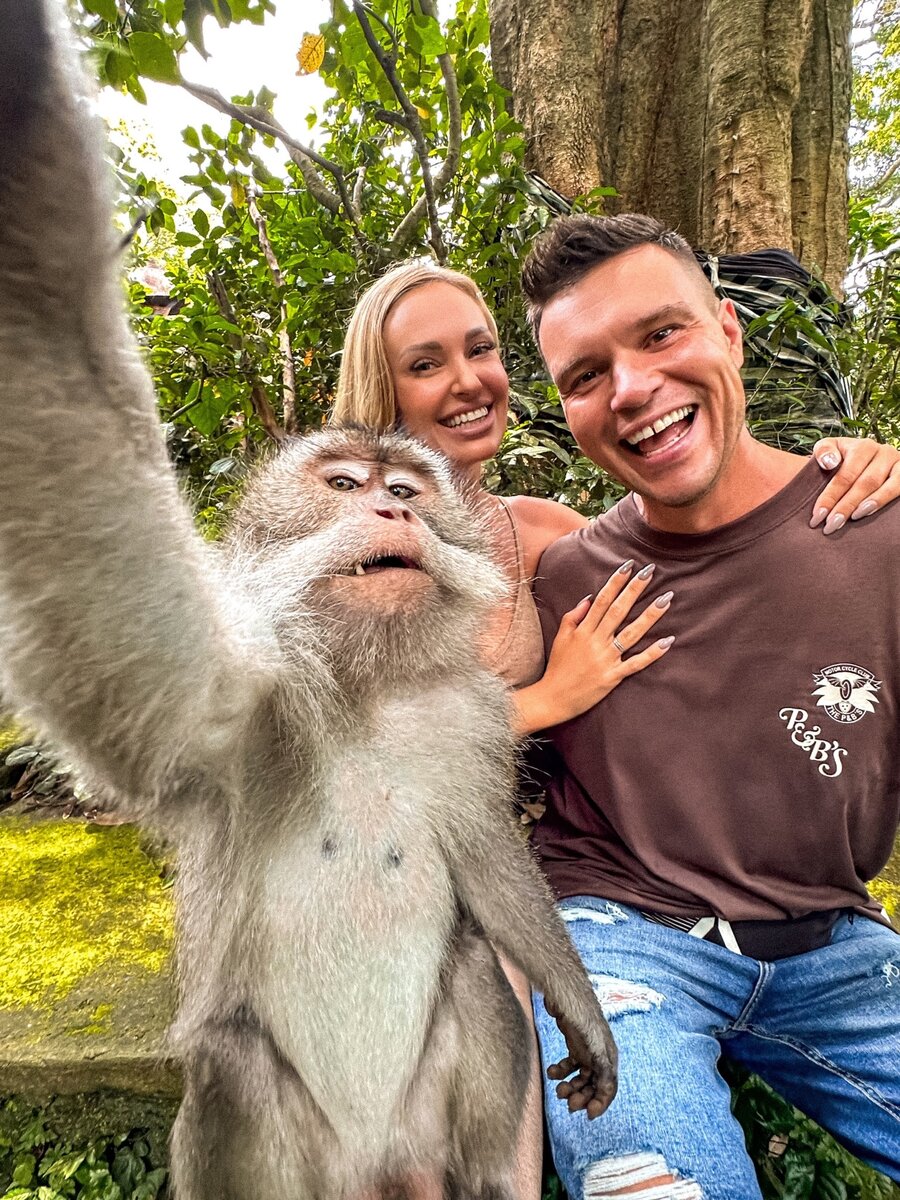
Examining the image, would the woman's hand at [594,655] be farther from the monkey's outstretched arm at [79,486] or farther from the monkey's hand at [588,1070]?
the monkey's outstretched arm at [79,486]

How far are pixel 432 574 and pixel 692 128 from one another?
4.96m

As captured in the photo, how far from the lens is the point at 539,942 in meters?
1.52

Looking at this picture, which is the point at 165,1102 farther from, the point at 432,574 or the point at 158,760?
the point at 432,574

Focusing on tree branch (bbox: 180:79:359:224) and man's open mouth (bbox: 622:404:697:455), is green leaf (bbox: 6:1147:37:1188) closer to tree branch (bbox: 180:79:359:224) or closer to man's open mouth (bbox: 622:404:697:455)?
man's open mouth (bbox: 622:404:697:455)

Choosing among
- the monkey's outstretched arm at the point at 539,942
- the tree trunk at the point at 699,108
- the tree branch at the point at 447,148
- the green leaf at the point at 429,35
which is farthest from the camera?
the tree trunk at the point at 699,108

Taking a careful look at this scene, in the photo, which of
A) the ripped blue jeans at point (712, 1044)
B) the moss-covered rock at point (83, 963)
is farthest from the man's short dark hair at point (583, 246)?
the moss-covered rock at point (83, 963)

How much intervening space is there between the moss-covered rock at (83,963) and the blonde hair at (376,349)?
184cm

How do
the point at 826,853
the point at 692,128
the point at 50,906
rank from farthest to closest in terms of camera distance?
the point at 692,128
the point at 50,906
the point at 826,853

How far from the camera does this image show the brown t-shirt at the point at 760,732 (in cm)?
171

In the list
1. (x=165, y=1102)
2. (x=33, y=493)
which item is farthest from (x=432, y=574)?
(x=165, y=1102)

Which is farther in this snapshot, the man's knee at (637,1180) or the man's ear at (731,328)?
the man's ear at (731,328)

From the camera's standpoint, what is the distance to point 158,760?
1.03 meters

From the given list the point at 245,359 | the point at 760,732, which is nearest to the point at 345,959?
the point at 760,732

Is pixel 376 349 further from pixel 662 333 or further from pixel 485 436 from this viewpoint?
pixel 662 333
